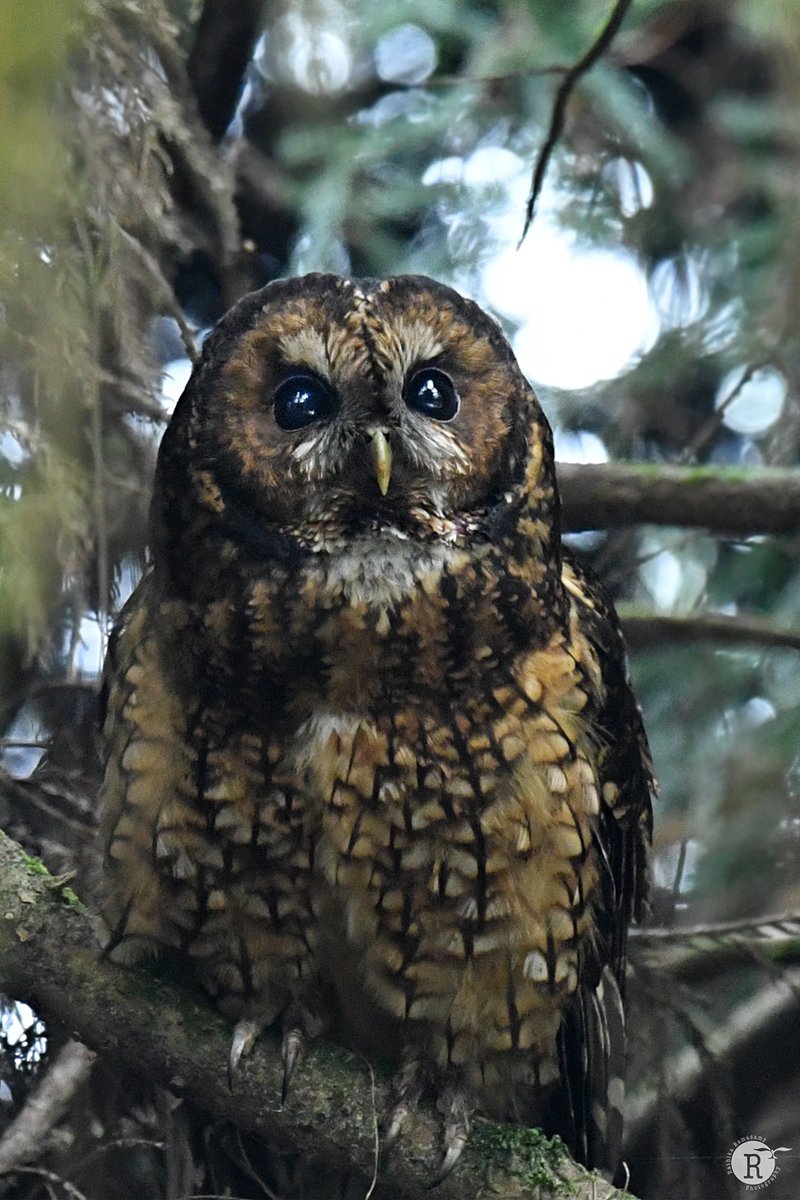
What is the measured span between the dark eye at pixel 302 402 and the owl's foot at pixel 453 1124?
111 cm

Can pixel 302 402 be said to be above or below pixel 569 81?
below

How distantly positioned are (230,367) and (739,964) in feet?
5.31

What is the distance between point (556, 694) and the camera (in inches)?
93.0

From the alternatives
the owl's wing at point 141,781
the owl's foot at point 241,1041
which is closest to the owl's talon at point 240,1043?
the owl's foot at point 241,1041

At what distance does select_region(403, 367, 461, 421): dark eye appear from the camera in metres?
2.28

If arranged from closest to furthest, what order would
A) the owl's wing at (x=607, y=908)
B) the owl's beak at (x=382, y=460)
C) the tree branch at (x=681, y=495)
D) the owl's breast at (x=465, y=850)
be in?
1. the owl's beak at (x=382, y=460)
2. the owl's breast at (x=465, y=850)
3. the owl's wing at (x=607, y=908)
4. the tree branch at (x=681, y=495)

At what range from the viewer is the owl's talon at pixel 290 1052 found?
2236 millimetres

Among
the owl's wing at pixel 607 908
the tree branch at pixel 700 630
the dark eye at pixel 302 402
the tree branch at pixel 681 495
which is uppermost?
the tree branch at pixel 681 495

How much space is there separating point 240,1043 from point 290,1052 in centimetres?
8

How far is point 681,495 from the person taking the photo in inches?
121

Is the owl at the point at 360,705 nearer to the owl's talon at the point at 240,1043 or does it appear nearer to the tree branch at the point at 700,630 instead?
the owl's talon at the point at 240,1043

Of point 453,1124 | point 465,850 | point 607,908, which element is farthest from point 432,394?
point 453,1124

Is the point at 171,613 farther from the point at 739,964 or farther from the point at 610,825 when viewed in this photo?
the point at 739,964

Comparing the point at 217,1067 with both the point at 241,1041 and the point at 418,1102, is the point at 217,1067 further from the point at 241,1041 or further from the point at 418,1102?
the point at 418,1102
